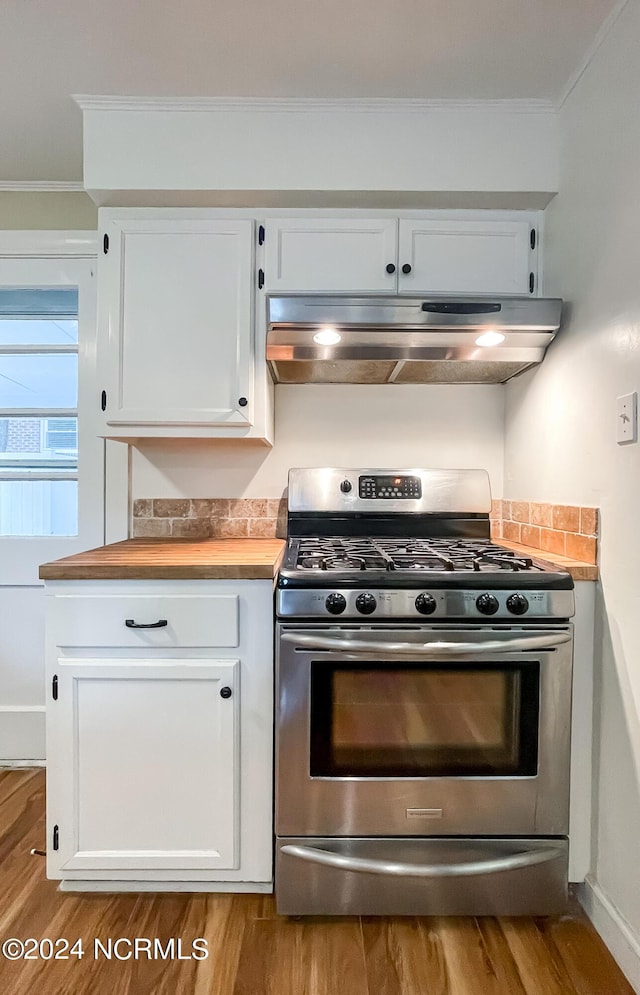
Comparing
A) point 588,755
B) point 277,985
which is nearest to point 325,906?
point 277,985

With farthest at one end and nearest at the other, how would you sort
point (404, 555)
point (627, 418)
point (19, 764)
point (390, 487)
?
1. point (19, 764)
2. point (390, 487)
3. point (404, 555)
4. point (627, 418)

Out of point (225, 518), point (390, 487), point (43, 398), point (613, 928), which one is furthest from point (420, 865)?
point (43, 398)

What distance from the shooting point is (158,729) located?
1.51m

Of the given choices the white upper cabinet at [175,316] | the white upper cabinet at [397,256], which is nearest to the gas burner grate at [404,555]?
the white upper cabinet at [175,316]

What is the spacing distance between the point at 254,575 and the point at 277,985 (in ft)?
3.05

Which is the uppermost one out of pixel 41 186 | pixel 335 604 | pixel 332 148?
pixel 41 186

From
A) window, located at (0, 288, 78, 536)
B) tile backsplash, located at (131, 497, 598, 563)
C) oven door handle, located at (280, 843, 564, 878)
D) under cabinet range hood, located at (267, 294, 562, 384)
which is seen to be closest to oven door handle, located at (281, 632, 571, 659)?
oven door handle, located at (280, 843, 564, 878)

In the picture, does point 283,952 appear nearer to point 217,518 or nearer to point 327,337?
point 217,518

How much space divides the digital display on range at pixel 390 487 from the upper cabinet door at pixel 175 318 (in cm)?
54

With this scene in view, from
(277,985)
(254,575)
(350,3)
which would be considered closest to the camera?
(277,985)

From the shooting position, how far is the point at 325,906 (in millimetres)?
1468

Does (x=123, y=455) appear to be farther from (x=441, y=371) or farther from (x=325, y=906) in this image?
(x=325, y=906)

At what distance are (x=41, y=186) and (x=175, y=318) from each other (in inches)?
36.7

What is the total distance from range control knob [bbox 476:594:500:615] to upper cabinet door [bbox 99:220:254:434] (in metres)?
0.97
